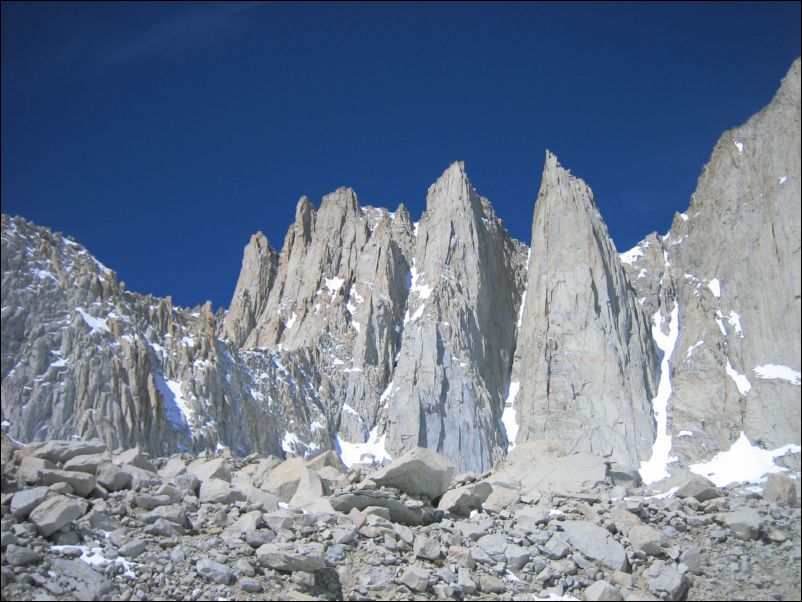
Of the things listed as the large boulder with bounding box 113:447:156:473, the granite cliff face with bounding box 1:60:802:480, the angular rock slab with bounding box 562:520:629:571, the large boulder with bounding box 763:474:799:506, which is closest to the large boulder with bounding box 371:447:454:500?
the angular rock slab with bounding box 562:520:629:571

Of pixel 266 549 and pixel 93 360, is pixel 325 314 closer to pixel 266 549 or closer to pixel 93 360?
pixel 93 360

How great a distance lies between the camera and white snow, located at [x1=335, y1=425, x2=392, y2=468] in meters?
81.0

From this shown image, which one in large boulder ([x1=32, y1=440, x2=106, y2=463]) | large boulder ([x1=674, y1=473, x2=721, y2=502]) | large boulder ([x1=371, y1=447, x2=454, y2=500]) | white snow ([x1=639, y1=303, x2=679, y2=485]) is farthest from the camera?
white snow ([x1=639, y1=303, x2=679, y2=485])

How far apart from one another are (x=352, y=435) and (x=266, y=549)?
69931 mm

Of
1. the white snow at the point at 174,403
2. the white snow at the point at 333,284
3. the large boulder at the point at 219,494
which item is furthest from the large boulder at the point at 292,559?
the white snow at the point at 333,284

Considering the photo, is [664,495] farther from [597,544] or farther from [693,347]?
[693,347]

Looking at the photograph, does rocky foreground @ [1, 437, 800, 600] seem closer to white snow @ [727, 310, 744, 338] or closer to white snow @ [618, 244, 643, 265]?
white snow @ [727, 310, 744, 338]

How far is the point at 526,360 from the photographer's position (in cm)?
8762

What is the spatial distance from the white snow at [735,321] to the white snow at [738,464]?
875cm

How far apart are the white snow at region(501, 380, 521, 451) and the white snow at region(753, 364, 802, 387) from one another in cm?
4127

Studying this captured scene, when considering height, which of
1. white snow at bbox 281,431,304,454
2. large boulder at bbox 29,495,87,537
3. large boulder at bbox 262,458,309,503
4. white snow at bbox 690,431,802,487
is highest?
white snow at bbox 281,431,304,454

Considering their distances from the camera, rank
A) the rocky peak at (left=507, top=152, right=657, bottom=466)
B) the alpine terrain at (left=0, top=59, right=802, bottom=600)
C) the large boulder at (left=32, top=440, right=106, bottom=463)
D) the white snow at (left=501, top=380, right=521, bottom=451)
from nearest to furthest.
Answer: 1. the alpine terrain at (left=0, top=59, right=802, bottom=600)
2. the large boulder at (left=32, top=440, right=106, bottom=463)
3. the rocky peak at (left=507, top=152, right=657, bottom=466)
4. the white snow at (left=501, top=380, right=521, bottom=451)

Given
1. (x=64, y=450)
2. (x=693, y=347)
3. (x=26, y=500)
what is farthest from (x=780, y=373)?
(x=693, y=347)

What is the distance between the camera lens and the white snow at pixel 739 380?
59281 millimetres
